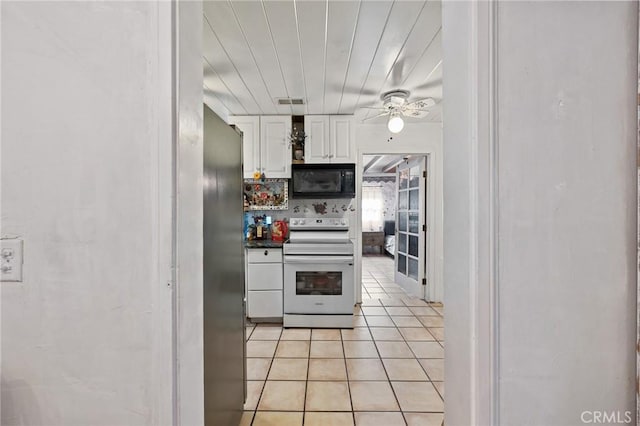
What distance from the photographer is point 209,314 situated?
120cm

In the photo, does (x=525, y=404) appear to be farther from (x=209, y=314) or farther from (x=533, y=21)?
(x=209, y=314)

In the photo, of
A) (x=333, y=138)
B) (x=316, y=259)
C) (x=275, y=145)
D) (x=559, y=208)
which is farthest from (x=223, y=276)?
(x=333, y=138)

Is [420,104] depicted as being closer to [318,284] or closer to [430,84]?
[430,84]

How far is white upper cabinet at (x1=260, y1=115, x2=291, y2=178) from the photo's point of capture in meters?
3.54

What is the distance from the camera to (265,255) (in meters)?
3.23

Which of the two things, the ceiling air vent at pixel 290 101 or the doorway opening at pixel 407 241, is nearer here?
the ceiling air vent at pixel 290 101

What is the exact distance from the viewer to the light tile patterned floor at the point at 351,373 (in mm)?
1782

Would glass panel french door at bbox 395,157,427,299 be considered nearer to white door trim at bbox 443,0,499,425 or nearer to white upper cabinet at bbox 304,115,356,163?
white upper cabinet at bbox 304,115,356,163

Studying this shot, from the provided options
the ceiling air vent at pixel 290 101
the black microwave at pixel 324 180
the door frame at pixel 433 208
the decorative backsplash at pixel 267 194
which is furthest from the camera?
the door frame at pixel 433 208

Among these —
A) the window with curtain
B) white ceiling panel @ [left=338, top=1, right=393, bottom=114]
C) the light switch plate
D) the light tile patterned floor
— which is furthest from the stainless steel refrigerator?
the window with curtain

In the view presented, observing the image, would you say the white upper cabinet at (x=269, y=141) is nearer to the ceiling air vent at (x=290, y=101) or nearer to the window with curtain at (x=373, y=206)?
the ceiling air vent at (x=290, y=101)

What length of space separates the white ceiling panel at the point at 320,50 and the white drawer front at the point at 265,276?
1.80m

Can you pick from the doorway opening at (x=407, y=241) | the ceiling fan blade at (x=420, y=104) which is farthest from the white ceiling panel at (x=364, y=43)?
the doorway opening at (x=407, y=241)

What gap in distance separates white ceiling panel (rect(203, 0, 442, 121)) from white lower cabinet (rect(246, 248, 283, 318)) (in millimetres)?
1712
